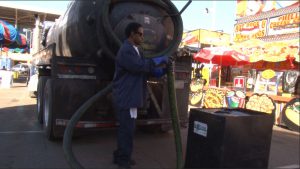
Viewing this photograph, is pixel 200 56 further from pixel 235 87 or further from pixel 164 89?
pixel 164 89

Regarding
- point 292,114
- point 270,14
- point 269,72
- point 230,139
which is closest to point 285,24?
point 270,14

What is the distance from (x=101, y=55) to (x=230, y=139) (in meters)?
2.64

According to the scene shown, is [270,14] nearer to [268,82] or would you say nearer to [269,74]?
[269,74]

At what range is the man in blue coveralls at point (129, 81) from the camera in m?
4.50

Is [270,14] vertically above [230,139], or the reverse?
[270,14]

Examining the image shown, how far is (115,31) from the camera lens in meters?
5.34

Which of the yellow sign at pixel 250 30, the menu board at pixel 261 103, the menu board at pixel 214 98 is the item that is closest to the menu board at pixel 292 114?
the menu board at pixel 261 103

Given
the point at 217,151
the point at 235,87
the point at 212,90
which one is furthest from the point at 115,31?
the point at 212,90

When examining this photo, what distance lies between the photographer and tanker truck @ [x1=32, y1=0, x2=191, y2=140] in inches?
213

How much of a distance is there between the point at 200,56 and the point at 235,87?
2.48m

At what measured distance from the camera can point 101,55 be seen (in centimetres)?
557

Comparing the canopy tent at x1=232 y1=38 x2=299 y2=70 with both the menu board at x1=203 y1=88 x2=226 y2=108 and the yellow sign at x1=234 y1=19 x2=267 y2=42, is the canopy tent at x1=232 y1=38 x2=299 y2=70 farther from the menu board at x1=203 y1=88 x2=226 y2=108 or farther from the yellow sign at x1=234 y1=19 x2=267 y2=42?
the yellow sign at x1=234 y1=19 x2=267 y2=42

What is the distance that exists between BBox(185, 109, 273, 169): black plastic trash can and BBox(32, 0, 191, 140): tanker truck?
1661mm

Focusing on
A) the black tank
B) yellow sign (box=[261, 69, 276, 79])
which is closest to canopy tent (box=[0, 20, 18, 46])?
yellow sign (box=[261, 69, 276, 79])
